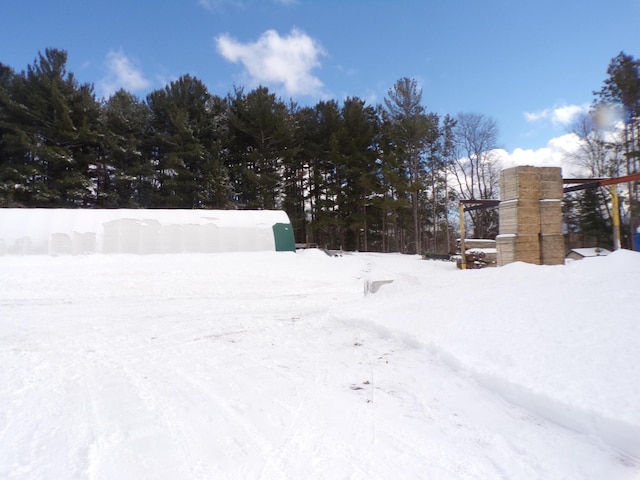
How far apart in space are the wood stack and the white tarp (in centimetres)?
1216

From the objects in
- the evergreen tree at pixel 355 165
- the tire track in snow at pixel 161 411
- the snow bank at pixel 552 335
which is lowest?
the tire track in snow at pixel 161 411

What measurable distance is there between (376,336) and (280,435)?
2.91 meters

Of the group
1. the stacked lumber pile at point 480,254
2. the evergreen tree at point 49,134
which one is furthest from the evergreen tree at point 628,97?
the evergreen tree at point 49,134

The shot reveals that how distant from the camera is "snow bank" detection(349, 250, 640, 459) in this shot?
2389 mm

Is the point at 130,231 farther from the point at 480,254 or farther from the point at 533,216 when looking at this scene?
the point at 533,216

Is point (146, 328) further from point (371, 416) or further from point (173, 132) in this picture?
point (173, 132)

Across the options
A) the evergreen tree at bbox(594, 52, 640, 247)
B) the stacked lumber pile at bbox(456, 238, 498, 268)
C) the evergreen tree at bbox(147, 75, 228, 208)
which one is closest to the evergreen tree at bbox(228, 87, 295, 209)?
the evergreen tree at bbox(147, 75, 228, 208)

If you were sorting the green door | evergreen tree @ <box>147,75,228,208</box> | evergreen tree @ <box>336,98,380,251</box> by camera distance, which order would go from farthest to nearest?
evergreen tree @ <box>336,98,380,251</box>, evergreen tree @ <box>147,75,228,208</box>, the green door

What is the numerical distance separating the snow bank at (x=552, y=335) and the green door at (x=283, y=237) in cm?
1207

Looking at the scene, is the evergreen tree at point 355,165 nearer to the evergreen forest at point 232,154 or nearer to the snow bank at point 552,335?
the evergreen forest at point 232,154

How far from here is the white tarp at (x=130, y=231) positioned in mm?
14477

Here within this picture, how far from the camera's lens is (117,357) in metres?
4.33

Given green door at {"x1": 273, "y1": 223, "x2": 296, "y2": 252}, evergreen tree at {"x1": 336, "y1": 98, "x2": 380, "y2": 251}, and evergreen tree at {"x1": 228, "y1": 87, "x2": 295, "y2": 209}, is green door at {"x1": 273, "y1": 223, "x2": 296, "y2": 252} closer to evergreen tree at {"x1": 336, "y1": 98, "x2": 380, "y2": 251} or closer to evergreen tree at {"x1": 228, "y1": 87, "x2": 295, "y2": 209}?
evergreen tree at {"x1": 228, "y1": 87, "x2": 295, "y2": 209}

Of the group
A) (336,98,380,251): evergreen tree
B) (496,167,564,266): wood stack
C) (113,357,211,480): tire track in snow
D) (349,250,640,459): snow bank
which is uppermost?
(336,98,380,251): evergreen tree
